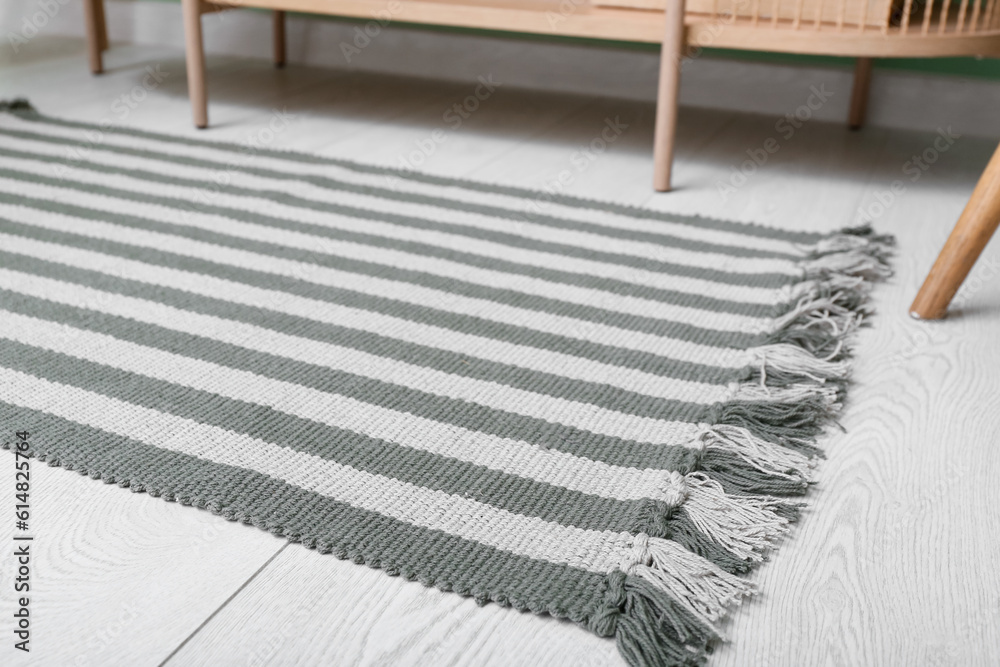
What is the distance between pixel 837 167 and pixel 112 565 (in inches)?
62.5

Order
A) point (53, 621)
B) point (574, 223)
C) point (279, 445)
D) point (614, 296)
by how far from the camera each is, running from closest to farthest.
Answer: point (53, 621) < point (279, 445) < point (614, 296) < point (574, 223)

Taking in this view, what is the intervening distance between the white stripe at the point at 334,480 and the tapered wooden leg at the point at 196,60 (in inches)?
45.7

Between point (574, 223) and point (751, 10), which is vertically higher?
point (751, 10)

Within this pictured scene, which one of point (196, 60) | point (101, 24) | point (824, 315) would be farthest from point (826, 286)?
point (101, 24)

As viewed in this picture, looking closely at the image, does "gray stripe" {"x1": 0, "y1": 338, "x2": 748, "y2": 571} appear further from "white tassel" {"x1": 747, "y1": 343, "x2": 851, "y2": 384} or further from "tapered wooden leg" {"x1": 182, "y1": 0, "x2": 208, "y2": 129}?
"tapered wooden leg" {"x1": 182, "y1": 0, "x2": 208, "y2": 129}

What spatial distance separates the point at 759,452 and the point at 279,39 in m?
2.19

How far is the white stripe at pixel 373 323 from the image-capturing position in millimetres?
1065

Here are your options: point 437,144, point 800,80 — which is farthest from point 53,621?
point 800,80

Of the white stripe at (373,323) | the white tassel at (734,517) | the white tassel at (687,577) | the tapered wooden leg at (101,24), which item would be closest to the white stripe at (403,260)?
the white stripe at (373,323)

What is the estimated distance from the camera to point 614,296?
128 cm

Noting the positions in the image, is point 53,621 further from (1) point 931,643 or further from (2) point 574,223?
(2) point 574,223

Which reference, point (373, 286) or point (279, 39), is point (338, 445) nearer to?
point (373, 286)

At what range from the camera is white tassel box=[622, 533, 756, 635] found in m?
0.74

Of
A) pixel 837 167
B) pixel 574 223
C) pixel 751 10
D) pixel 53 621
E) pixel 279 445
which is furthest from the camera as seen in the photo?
pixel 837 167
